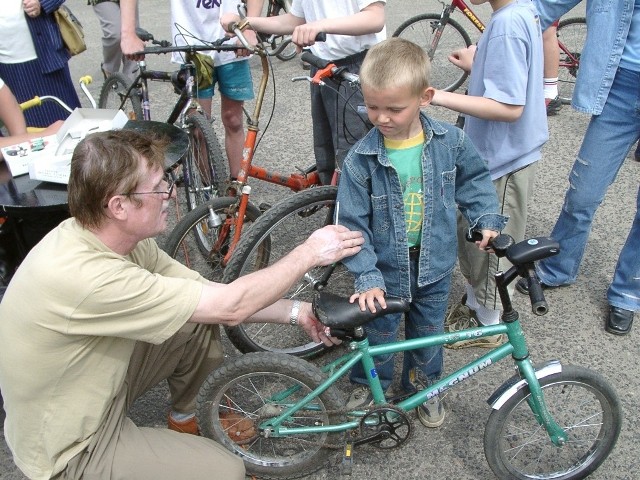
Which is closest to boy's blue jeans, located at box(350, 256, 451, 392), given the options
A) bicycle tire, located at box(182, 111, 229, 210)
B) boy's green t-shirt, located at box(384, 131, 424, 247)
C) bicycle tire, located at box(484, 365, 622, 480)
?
boy's green t-shirt, located at box(384, 131, 424, 247)

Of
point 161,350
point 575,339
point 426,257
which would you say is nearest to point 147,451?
point 161,350

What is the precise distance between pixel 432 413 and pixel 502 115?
1268 mm

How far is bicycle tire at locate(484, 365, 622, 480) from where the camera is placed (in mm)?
2174

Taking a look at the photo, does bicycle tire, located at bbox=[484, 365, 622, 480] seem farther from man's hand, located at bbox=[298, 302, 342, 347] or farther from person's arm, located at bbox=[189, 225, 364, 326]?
person's arm, located at bbox=[189, 225, 364, 326]

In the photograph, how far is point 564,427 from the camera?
2.50 meters

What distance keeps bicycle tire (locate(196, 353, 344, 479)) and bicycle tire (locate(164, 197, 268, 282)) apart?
85 centimetres

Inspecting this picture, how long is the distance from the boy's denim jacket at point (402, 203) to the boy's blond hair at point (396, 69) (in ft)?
0.64

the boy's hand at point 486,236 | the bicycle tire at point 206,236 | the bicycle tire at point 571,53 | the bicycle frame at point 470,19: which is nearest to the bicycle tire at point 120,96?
the bicycle tire at point 206,236

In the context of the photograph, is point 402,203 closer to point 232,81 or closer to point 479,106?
point 479,106

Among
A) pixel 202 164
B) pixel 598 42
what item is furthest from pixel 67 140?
pixel 598 42

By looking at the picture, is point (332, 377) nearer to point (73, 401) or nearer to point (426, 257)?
point (426, 257)

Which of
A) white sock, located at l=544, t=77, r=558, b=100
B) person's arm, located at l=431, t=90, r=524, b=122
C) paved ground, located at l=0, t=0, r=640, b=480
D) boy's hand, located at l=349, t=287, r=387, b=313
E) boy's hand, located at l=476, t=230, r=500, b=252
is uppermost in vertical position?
person's arm, located at l=431, t=90, r=524, b=122

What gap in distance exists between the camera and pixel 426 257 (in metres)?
2.23

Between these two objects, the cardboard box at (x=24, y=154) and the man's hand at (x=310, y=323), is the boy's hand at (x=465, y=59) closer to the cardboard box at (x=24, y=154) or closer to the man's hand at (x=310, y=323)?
the man's hand at (x=310, y=323)
